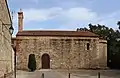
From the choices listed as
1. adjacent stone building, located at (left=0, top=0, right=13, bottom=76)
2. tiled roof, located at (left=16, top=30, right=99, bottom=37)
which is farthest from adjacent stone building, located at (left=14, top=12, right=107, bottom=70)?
adjacent stone building, located at (left=0, top=0, right=13, bottom=76)

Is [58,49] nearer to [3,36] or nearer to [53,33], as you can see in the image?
[53,33]

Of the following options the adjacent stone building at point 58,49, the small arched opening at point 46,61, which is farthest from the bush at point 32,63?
the small arched opening at point 46,61

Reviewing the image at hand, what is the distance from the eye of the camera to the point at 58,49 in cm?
4969

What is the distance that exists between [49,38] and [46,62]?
388 centimetres

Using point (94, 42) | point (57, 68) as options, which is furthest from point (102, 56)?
point (57, 68)

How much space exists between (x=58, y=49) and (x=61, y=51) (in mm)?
612

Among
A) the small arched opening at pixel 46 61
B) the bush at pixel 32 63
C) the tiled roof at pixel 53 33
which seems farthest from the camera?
the tiled roof at pixel 53 33

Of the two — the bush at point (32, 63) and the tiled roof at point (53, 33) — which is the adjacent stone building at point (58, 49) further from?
the bush at point (32, 63)

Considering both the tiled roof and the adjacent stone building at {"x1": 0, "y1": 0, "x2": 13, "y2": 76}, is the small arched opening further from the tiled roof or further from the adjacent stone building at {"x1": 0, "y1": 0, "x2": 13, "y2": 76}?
the adjacent stone building at {"x1": 0, "y1": 0, "x2": 13, "y2": 76}

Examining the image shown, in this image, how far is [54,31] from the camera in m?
52.3

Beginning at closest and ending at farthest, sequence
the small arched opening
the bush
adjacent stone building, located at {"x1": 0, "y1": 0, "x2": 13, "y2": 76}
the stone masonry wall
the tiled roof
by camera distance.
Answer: adjacent stone building, located at {"x1": 0, "y1": 0, "x2": 13, "y2": 76} → the bush → the stone masonry wall → the small arched opening → the tiled roof

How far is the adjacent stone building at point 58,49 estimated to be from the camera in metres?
49.2

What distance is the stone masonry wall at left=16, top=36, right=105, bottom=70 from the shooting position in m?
49.2

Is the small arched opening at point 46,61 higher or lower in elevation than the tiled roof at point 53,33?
lower
